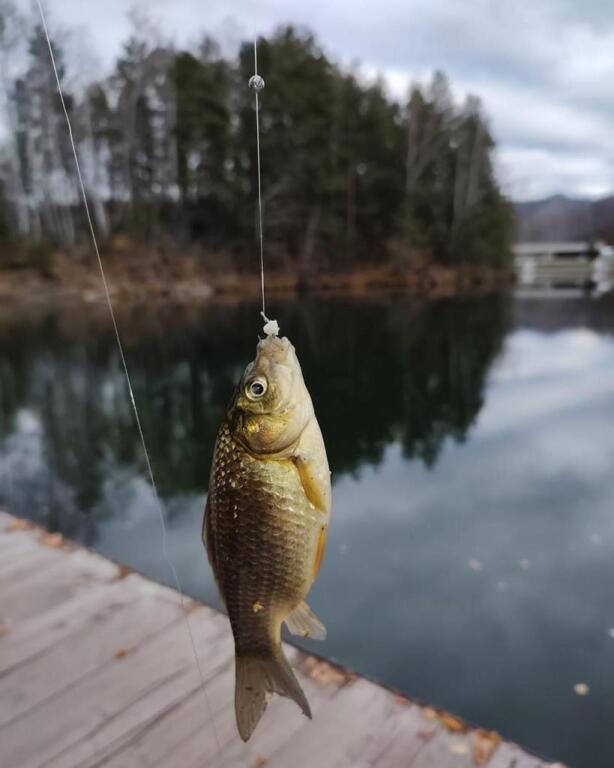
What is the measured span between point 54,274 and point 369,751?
91.8 ft

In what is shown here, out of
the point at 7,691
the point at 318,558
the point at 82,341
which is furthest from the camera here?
A: the point at 82,341

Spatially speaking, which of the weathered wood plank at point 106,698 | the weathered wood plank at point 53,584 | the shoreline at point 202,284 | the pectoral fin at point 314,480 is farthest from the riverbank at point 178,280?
the pectoral fin at point 314,480

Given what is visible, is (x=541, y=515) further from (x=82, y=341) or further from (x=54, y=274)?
(x=54, y=274)

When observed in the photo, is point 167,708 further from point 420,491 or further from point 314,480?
point 420,491

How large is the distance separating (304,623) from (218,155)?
34424 millimetres

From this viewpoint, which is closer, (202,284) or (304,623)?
(304,623)

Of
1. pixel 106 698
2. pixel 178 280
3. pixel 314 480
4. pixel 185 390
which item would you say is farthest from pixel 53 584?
pixel 178 280

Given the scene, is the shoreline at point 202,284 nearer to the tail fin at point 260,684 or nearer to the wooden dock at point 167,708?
the wooden dock at point 167,708

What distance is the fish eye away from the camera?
1377mm

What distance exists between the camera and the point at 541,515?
6609 mm

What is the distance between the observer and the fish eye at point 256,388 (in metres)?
1.38

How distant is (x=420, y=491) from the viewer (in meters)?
7.43

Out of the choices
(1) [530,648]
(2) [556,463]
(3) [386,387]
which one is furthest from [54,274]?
(1) [530,648]

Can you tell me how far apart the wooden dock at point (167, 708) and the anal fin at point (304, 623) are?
3.50 feet
